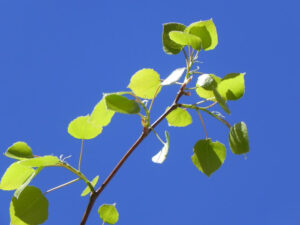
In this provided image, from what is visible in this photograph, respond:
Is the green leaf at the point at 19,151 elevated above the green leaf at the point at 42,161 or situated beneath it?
elevated above

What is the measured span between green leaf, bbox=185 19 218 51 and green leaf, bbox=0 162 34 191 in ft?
0.99

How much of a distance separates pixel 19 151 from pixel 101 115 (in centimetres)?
14

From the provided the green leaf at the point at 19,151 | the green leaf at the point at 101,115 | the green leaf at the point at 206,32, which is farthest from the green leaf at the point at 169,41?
the green leaf at the point at 19,151

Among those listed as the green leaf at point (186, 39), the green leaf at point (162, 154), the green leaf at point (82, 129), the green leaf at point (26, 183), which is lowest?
the green leaf at point (26, 183)

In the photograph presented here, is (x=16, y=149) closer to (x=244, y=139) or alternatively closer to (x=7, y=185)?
(x=7, y=185)

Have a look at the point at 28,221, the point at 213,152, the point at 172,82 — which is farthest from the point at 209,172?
the point at 28,221

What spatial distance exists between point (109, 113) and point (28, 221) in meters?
0.19

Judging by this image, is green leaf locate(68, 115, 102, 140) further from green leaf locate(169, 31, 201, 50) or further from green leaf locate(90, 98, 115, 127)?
green leaf locate(169, 31, 201, 50)

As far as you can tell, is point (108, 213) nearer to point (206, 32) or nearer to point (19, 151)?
point (19, 151)

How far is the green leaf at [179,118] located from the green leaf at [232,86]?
0.29 feet

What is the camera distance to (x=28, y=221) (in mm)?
538

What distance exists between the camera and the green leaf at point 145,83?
0.56 meters

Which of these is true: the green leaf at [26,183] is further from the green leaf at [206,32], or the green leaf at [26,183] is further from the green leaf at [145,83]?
the green leaf at [206,32]

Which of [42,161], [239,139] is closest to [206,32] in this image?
[239,139]
